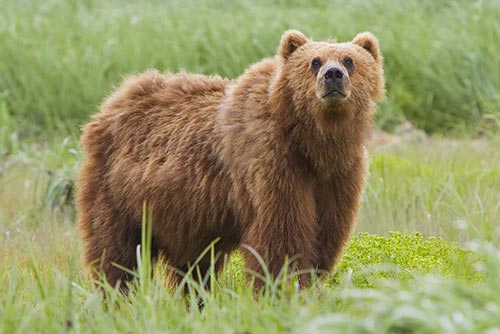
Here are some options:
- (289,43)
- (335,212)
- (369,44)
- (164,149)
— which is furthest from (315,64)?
(164,149)

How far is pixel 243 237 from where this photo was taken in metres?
5.38

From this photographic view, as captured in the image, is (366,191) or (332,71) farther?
(366,191)

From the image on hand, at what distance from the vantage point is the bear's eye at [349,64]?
530 cm

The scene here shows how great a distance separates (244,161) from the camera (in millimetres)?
5312

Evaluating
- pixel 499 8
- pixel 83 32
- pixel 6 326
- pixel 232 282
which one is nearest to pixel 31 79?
pixel 83 32

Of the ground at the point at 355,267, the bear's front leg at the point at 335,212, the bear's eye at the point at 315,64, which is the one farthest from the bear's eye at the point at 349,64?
the ground at the point at 355,267

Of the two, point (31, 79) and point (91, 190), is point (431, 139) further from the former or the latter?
point (91, 190)

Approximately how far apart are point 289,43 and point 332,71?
49 centimetres

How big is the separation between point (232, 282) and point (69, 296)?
1.91m

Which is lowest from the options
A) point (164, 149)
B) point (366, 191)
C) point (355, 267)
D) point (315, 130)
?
point (366, 191)

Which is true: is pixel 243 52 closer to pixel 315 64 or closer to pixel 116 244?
pixel 116 244

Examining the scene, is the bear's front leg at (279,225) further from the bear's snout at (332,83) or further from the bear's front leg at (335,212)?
the bear's snout at (332,83)

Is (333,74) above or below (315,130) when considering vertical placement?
above

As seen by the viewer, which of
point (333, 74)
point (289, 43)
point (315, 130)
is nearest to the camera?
point (333, 74)
